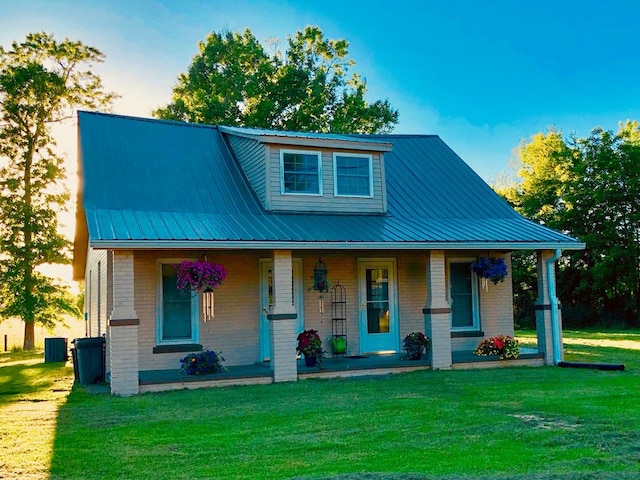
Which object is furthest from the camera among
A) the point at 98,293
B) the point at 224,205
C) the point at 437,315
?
the point at 98,293

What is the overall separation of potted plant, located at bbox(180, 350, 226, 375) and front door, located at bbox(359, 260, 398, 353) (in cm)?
386

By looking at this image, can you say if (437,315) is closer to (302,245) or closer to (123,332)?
(302,245)

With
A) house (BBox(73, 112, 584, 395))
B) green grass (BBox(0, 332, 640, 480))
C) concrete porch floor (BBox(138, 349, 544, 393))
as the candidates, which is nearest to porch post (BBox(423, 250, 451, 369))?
house (BBox(73, 112, 584, 395))

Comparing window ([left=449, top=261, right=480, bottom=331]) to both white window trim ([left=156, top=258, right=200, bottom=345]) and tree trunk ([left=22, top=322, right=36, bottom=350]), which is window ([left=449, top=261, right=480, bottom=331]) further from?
tree trunk ([left=22, top=322, right=36, bottom=350])

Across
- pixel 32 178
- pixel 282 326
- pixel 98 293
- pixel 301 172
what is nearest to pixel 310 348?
pixel 282 326

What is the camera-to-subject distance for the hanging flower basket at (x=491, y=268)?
45.8ft

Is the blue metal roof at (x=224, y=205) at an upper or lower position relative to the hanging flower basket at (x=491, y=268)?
upper

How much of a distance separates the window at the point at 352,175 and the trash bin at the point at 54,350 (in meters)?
9.26

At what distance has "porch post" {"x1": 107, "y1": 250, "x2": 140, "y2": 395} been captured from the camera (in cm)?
1048

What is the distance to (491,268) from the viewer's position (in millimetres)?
13969

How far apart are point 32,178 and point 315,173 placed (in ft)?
44.7

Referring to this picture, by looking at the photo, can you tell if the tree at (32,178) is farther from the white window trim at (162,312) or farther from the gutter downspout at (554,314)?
the gutter downspout at (554,314)

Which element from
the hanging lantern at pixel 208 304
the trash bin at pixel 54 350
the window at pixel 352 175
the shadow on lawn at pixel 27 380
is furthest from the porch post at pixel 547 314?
the trash bin at pixel 54 350

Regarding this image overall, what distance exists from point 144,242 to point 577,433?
688cm
